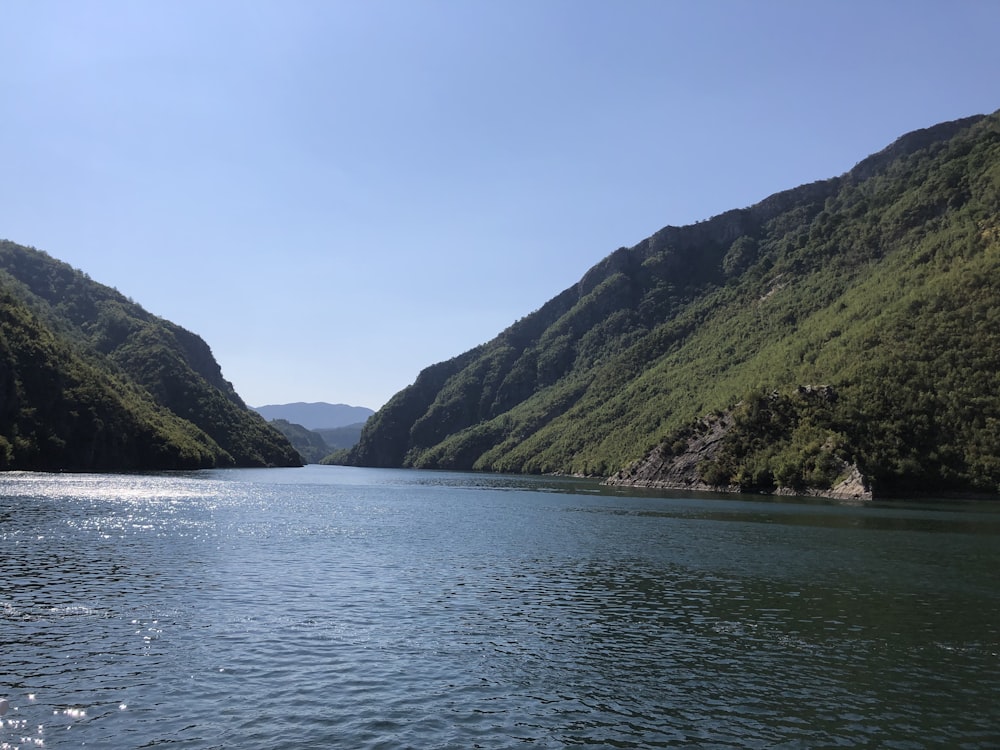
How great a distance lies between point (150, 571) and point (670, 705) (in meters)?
43.9

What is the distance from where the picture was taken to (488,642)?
121 ft

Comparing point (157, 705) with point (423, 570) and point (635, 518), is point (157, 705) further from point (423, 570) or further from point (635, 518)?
point (635, 518)

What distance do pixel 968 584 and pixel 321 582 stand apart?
172 ft

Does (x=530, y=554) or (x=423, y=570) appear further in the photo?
(x=530, y=554)

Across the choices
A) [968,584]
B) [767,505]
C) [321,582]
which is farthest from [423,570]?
[767,505]

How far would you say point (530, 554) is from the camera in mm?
71188

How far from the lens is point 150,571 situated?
2133 inches

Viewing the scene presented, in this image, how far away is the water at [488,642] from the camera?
25.1m

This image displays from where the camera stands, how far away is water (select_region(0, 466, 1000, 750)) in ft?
82.5

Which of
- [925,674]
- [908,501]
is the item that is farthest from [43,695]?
[908,501]

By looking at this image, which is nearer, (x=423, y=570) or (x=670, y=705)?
(x=670, y=705)

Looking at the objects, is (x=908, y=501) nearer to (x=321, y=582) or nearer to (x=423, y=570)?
(x=423, y=570)

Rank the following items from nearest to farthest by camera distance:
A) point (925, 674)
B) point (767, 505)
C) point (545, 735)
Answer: point (545, 735)
point (925, 674)
point (767, 505)

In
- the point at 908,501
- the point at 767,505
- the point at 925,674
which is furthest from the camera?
the point at 908,501
